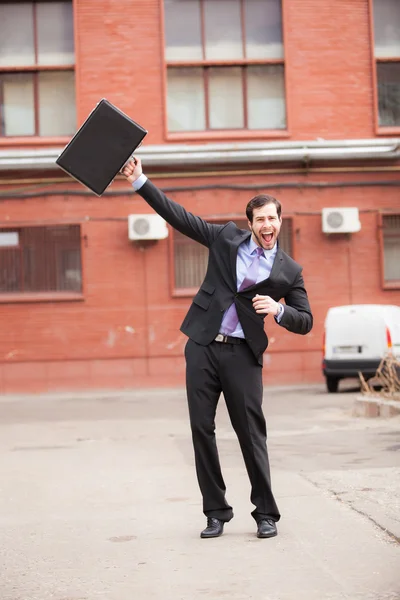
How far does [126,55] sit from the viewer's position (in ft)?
72.1

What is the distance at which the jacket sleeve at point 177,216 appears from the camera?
6.33 metres

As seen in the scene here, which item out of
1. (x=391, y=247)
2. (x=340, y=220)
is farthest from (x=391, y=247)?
(x=340, y=220)

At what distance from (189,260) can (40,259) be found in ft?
9.23

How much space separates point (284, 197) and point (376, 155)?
6.24ft

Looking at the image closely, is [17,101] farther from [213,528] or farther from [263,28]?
[213,528]

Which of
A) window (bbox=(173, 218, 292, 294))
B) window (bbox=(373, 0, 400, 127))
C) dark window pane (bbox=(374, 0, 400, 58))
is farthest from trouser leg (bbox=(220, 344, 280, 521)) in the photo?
dark window pane (bbox=(374, 0, 400, 58))

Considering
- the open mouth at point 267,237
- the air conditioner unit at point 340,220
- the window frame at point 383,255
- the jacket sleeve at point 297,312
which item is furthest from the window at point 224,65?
the open mouth at point 267,237

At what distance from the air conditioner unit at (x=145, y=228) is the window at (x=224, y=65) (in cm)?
191

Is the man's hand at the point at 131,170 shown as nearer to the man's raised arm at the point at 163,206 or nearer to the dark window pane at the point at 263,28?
the man's raised arm at the point at 163,206

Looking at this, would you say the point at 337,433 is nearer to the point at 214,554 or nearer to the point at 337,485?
the point at 337,485

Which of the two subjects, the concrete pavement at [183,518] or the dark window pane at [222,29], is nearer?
the concrete pavement at [183,518]

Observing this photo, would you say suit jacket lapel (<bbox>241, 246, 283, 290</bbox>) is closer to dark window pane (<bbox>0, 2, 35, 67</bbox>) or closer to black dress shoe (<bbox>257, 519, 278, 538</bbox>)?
black dress shoe (<bbox>257, 519, 278, 538</bbox>)

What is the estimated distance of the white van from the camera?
1831cm

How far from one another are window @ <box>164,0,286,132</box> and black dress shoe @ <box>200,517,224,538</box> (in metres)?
16.3
